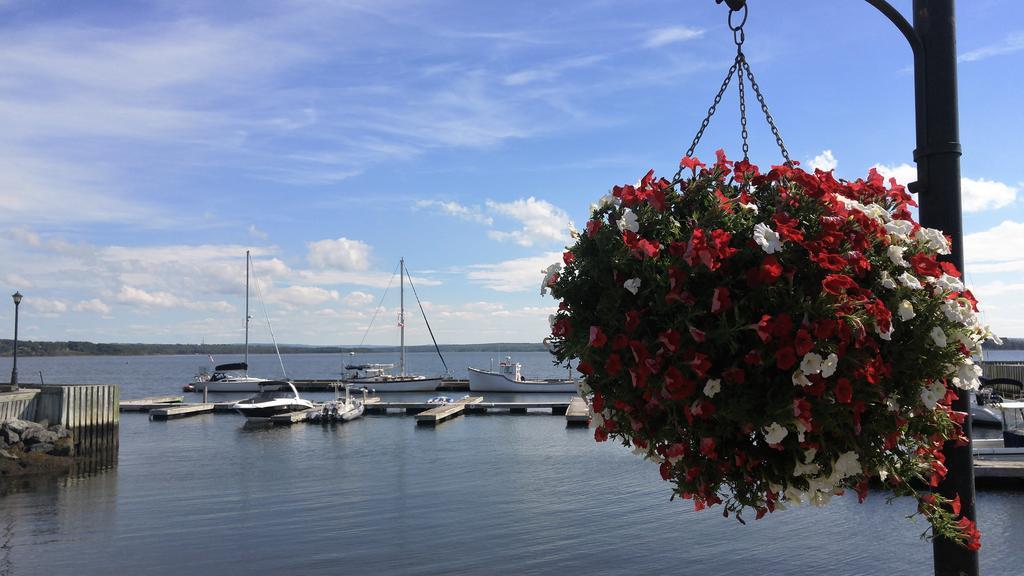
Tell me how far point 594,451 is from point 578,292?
26.6 m

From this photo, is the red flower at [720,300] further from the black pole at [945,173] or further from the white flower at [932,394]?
the black pole at [945,173]

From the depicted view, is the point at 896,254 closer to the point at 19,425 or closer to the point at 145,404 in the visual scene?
the point at 19,425

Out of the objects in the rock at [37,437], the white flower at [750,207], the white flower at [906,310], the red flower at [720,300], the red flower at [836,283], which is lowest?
the rock at [37,437]

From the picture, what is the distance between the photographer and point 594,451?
2866cm

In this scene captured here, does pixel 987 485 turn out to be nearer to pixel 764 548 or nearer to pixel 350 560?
pixel 764 548

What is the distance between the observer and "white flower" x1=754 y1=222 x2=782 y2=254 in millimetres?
2433

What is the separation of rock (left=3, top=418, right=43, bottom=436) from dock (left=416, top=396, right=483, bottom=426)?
1580 centimetres

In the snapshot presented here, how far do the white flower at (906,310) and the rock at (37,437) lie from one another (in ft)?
92.4

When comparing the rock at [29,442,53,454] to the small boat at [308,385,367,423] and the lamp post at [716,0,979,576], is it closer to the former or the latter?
the small boat at [308,385,367,423]

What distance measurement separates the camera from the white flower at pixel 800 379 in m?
2.39

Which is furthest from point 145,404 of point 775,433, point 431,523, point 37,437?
point 775,433

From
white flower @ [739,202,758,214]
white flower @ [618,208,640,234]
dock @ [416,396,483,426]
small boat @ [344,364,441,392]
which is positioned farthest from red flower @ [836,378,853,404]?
small boat @ [344,364,441,392]

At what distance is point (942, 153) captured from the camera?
3.05 metres

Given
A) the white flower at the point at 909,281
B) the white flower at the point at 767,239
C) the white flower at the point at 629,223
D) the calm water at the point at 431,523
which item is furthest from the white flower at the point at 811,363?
the calm water at the point at 431,523
